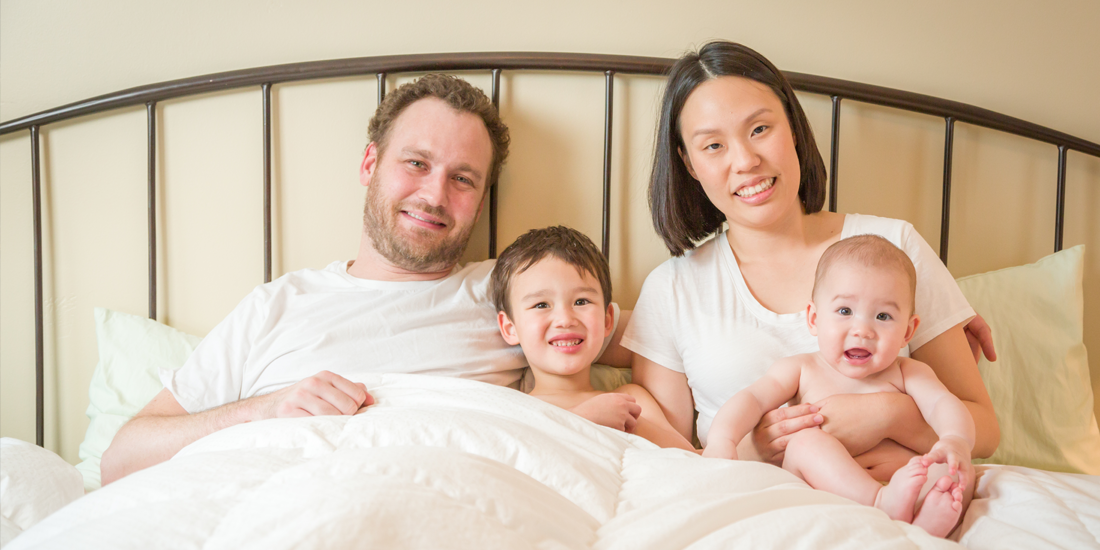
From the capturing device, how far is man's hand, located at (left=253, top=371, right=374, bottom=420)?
3.11 feet

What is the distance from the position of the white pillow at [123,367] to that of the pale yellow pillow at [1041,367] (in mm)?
1814

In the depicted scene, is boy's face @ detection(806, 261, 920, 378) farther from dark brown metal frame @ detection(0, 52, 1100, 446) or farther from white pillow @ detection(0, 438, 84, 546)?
white pillow @ detection(0, 438, 84, 546)

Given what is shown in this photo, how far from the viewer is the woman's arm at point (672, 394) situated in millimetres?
1202

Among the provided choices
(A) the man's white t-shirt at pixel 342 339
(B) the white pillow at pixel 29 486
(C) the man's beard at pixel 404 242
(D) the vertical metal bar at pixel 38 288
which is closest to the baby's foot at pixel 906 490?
(A) the man's white t-shirt at pixel 342 339

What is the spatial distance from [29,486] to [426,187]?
2.61 ft

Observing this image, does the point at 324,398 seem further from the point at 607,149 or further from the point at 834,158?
the point at 834,158

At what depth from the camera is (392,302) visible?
1249 millimetres

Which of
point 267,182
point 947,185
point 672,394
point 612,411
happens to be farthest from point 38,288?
point 947,185

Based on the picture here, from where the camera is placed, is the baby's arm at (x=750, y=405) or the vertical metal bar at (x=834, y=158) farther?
the vertical metal bar at (x=834, y=158)

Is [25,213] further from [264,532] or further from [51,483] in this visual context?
[264,532]

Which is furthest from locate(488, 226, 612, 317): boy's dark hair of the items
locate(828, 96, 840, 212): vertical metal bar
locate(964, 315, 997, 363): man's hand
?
locate(964, 315, 997, 363): man's hand

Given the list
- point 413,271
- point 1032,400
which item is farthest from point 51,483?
point 1032,400

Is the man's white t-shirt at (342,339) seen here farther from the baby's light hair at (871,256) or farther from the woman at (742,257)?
the baby's light hair at (871,256)

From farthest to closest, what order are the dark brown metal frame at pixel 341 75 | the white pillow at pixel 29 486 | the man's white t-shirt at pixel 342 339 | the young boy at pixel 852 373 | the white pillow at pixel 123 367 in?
1. the dark brown metal frame at pixel 341 75
2. the white pillow at pixel 123 367
3. the man's white t-shirt at pixel 342 339
4. the young boy at pixel 852 373
5. the white pillow at pixel 29 486
